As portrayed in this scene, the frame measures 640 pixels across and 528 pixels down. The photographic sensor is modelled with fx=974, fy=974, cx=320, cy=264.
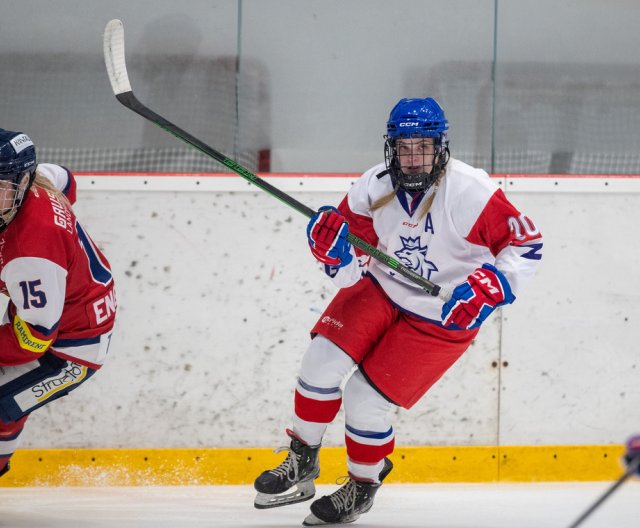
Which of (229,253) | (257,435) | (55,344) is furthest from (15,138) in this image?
(257,435)

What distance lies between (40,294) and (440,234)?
1167mm

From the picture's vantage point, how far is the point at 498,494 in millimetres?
3754

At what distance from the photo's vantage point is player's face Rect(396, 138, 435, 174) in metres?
2.81

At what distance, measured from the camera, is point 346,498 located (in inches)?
120

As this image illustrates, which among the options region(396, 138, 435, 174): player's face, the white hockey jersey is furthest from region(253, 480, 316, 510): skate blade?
region(396, 138, 435, 174): player's face

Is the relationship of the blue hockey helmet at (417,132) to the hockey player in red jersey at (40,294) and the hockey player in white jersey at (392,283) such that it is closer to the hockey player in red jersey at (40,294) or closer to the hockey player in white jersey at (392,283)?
the hockey player in white jersey at (392,283)

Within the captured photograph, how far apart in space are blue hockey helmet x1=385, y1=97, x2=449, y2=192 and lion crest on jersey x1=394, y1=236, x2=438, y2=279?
18 cm

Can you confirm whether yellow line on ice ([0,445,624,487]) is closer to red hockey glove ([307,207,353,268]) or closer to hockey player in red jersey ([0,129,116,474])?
hockey player in red jersey ([0,129,116,474])

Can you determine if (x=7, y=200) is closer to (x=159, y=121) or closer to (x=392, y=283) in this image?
(x=159, y=121)

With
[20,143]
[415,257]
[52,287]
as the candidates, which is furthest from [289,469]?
[20,143]

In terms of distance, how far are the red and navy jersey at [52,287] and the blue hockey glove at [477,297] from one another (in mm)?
1043

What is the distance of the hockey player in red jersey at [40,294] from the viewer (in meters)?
2.63

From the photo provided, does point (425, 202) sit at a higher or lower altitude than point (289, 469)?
higher

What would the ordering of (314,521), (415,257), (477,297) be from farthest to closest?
(314,521), (415,257), (477,297)
